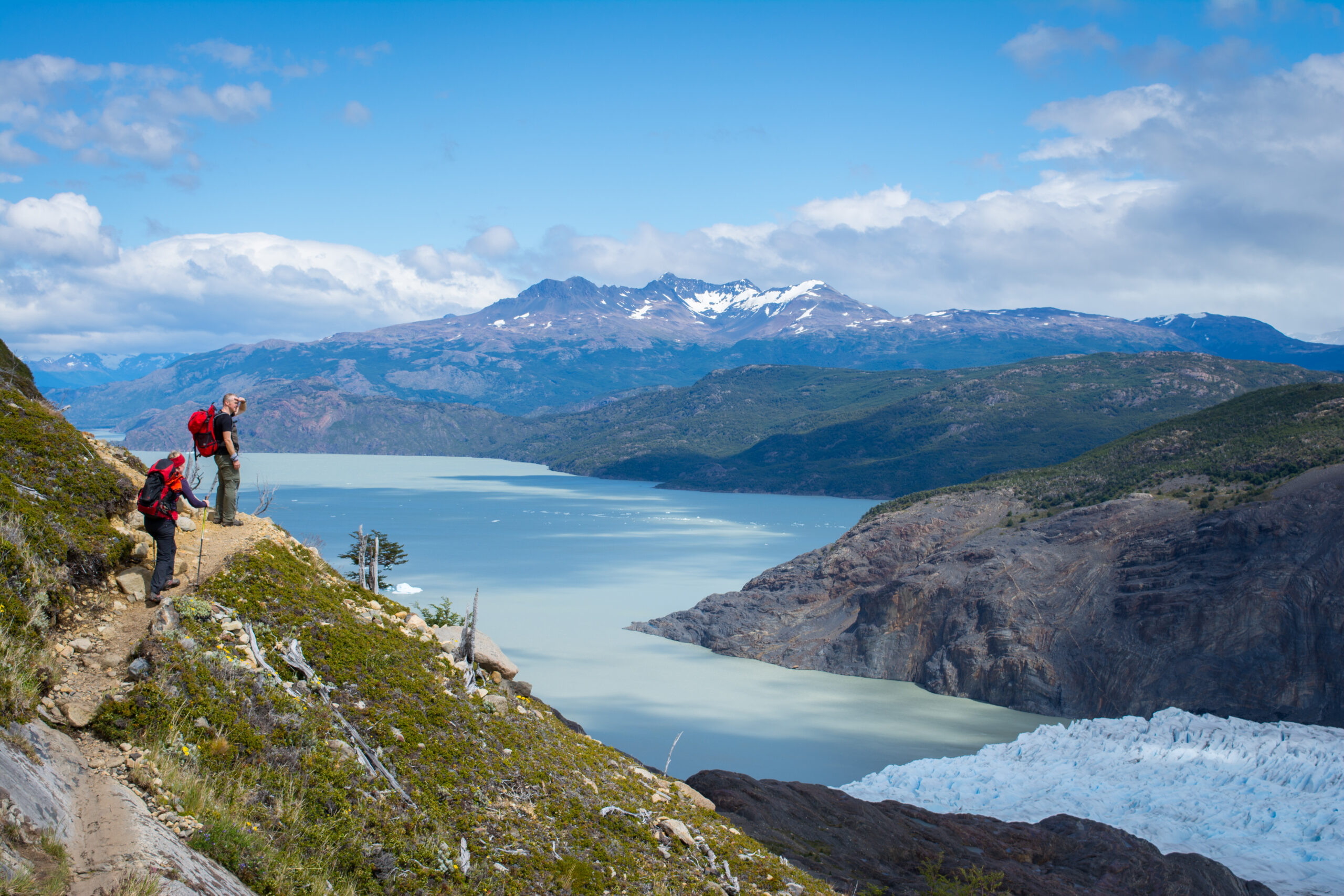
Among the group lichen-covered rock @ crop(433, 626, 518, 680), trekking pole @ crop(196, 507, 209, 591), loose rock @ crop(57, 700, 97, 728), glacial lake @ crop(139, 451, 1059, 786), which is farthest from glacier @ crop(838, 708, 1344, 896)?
loose rock @ crop(57, 700, 97, 728)

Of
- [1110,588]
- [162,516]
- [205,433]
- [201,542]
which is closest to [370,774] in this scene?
[201,542]

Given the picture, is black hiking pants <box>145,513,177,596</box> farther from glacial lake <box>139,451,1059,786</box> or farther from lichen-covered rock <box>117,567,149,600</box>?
glacial lake <box>139,451,1059,786</box>

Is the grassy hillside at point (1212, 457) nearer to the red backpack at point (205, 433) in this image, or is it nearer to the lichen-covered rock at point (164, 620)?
the red backpack at point (205, 433)

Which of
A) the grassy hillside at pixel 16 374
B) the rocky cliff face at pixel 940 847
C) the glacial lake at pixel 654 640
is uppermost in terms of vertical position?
the grassy hillside at pixel 16 374

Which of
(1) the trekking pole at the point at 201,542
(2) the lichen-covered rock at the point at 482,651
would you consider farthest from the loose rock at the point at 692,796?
(1) the trekking pole at the point at 201,542

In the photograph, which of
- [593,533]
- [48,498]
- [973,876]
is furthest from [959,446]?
[48,498]

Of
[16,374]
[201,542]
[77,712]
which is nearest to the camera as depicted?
[77,712]

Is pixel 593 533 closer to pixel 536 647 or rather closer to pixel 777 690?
pixel 536 647

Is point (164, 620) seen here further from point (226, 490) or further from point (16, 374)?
point (16, 374)
